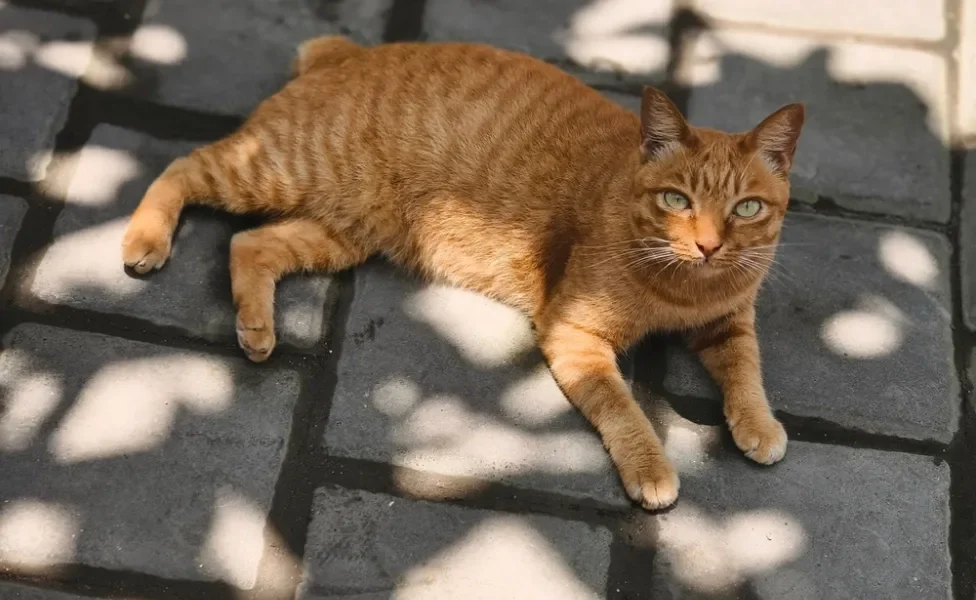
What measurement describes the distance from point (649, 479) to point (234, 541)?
1067 mm

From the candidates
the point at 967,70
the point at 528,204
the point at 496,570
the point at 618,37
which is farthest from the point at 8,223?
the point at 967,70

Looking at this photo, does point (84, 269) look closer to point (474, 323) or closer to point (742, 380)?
point (474, 323)

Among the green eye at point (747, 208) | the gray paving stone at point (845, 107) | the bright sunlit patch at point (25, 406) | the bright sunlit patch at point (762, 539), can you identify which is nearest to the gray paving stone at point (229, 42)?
the bright sunlit patch at point (25, 406)

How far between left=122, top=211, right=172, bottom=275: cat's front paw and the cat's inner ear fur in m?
1.68

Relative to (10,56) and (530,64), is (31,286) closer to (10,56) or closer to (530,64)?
(10,56)

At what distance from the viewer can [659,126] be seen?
2.62 metres

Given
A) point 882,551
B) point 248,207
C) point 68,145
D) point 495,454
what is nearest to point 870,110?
point 882,551

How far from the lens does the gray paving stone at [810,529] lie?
2551 mm

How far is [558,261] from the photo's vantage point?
2904 millimetres

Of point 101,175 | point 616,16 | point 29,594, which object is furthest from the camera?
point 616,16

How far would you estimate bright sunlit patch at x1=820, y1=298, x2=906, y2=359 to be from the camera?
3018 millimetres

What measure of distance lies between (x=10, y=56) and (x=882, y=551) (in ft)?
10.3

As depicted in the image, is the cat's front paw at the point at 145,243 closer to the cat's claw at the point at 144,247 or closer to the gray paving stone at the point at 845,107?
the cat's claw at the point at 144,247

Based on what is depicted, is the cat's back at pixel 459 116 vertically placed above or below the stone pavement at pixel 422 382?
above
